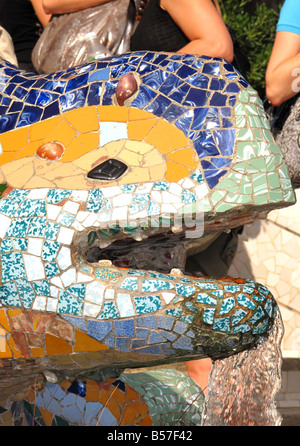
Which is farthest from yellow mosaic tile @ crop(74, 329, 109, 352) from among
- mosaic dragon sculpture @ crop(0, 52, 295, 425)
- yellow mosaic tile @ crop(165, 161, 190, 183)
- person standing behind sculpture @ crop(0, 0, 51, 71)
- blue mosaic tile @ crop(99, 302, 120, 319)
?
person standing behind sculpture @ crop(0, 0, 51, 71)

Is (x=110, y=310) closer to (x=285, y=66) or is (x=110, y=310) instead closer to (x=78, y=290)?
(x=78, y=290)

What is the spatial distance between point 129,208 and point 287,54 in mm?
1569

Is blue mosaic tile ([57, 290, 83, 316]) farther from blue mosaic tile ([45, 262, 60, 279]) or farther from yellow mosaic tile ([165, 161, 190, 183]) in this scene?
Answer: yellow mosaic tile ([165, 161, 190, 183])

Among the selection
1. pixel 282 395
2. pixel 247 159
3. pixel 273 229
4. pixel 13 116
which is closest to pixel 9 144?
pixel 13 116

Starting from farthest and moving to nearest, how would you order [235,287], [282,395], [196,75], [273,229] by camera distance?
[273,229]
[282,395]
[196,75]
[235,287]

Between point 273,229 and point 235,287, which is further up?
point 235,287

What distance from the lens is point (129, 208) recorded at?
299cm

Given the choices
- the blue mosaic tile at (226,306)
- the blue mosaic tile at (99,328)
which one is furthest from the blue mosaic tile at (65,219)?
the blue mosaic tile at (226,306)

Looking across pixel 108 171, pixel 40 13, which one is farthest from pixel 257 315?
pixel 40 13

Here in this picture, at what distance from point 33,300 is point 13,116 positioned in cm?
76

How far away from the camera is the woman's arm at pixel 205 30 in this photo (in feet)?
12.1

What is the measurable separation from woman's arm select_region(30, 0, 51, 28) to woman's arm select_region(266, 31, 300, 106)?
1.08 metres

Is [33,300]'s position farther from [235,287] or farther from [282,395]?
[282,395]

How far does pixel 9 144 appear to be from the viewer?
3.33 metres
